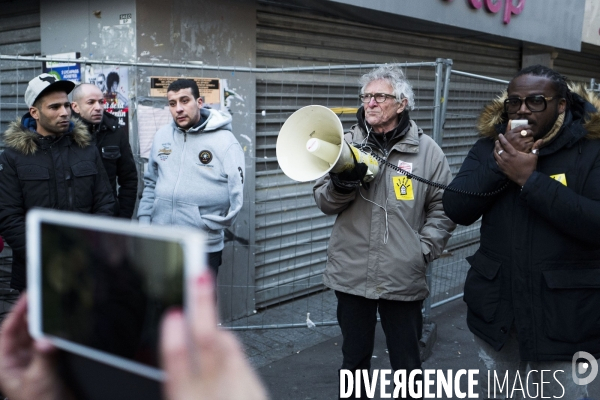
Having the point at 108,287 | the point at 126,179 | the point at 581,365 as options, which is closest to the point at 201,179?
the point at 126,179

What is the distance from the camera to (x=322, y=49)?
656cm

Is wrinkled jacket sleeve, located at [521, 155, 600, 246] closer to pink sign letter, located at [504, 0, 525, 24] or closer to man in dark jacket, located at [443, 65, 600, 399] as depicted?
man in dark jacket, located at [443, 65, 600, 399]

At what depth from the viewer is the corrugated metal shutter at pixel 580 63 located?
11.2 m

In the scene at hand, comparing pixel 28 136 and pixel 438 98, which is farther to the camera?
pixel 438 98

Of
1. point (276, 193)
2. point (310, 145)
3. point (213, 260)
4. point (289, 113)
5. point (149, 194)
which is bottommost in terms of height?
point (213, 260)

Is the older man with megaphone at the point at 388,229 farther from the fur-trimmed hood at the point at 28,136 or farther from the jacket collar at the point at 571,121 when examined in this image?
the fur-trimmed hood at the point at 28,136

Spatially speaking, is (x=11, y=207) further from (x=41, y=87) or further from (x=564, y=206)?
(x=564, y=206)

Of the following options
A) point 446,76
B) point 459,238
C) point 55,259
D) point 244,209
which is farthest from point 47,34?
point 55,259

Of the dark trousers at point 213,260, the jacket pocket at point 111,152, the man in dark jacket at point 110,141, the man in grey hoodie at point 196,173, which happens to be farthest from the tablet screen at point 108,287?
the jacket pocket at point 111,152

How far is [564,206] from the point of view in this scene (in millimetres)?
2584

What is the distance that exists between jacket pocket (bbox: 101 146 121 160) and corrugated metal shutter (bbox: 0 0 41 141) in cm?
107

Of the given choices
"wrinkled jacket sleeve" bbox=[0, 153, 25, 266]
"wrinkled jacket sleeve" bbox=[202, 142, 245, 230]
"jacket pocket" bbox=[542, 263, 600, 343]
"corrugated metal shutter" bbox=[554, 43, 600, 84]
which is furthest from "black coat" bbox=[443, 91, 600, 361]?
"corrugated metal shutter" bbox=[554, 43, 600, 84]

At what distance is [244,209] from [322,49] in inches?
84.6

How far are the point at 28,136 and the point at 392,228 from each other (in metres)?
2.30
